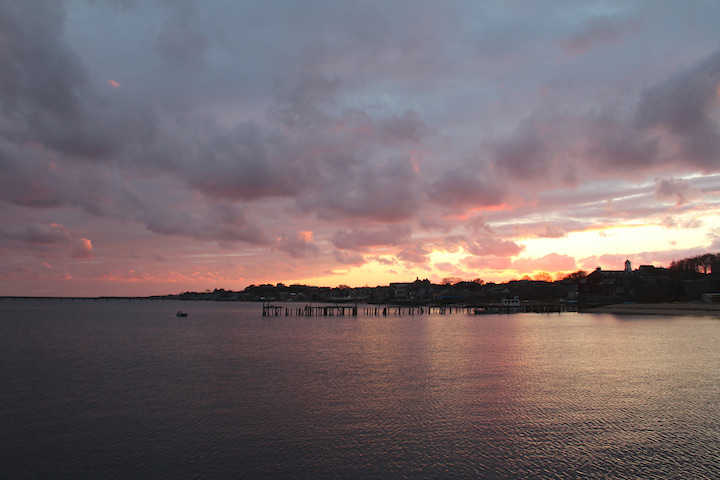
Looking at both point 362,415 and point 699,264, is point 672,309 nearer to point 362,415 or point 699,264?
point 699,264

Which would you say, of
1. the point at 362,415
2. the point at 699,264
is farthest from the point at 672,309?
the point at 362,415

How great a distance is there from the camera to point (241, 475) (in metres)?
15.6

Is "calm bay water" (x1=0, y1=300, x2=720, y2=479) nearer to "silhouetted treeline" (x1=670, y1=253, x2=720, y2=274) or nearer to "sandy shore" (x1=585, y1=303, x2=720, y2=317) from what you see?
"sandy shore" (x1=585, y1=303, x2=720, y2=317)

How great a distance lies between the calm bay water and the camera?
16.5m

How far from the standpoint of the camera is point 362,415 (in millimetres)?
22312

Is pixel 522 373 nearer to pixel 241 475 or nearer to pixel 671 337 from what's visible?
pixel 241 475

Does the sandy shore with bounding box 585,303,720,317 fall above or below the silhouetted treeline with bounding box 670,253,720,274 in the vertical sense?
below

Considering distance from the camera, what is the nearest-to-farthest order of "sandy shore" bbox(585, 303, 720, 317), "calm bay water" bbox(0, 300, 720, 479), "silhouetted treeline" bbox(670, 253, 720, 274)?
"calm bay water" bbox(0, 300, 720, 479)
"sandy shore" bbox(585, 303, 720, 317)
"silhouetted treeline" bbox(670, 253, 720, 274)

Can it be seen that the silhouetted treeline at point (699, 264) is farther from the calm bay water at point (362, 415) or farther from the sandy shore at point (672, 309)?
the calm bay water at point (362, 415)

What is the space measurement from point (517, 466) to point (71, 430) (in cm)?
1929

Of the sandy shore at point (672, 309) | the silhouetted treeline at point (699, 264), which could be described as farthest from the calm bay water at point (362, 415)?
the silhouetted treeline at point (699, 264)

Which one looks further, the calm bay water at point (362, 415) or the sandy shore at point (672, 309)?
the sandy shore at point (672, 309)

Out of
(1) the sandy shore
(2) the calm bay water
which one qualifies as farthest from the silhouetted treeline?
(2) the calm bay water

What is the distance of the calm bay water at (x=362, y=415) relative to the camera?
650 inches
